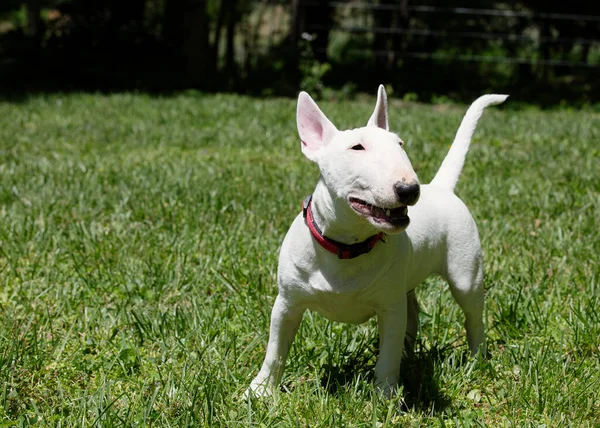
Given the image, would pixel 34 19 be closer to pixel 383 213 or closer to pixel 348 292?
pixel 348 292

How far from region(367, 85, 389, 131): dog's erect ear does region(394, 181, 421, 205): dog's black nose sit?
1.75 feet

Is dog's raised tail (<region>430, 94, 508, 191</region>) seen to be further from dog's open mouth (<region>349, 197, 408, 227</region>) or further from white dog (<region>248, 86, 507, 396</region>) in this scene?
dog's open mouth (<region>349, 197, 408, 227</region>)

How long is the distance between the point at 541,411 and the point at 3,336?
2.09 meters

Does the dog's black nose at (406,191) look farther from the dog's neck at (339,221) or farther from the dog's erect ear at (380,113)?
the dog's erect ear at (380,113)

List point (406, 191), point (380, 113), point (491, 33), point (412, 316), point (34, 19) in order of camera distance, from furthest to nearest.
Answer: point (491, 33) → point (34, 19) → point (412, 316) → point (380, 113) → point (406, 191)

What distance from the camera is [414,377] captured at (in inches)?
109

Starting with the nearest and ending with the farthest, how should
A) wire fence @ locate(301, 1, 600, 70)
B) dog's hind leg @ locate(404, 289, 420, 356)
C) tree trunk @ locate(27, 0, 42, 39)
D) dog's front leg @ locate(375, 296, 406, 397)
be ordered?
dog's front leg @ locate(375, 296, 406, 397)
dog's hind leg @ locate(404, 289, 420, 356)
wire fence @ locate(301, 1, 600, 70)
tree trunk @ locate(27, 0, 42, 39)

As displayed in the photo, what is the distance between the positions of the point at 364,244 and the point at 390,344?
379 millimetres

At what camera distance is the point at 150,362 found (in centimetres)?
281

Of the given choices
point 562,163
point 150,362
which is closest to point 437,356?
point 150,362

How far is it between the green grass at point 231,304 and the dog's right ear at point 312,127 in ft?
2.82

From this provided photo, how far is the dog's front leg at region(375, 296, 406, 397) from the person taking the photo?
242cm

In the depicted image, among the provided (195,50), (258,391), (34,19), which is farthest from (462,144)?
(34,19)

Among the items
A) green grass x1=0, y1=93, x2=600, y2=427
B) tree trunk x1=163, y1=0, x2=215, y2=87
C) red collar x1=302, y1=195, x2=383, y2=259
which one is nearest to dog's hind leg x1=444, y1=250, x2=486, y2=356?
green grass x1=0, y1=93, x2=600, y2=427
